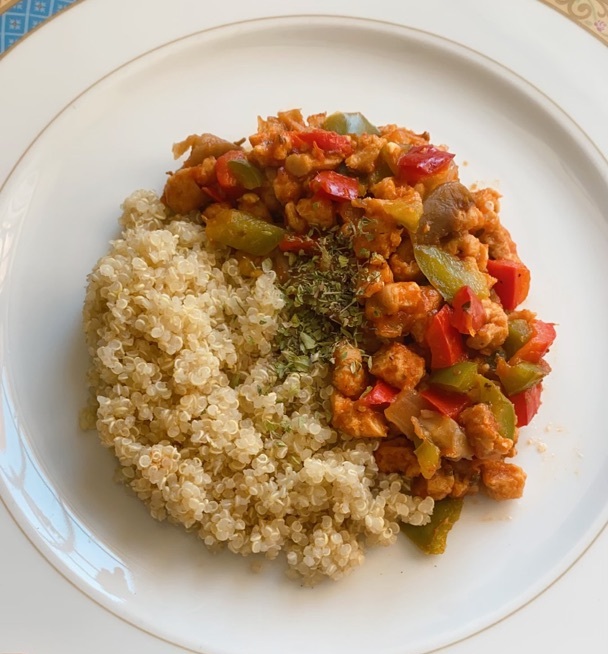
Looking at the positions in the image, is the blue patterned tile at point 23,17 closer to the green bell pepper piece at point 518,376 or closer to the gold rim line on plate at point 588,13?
the gold rim line on plate at point 588,13

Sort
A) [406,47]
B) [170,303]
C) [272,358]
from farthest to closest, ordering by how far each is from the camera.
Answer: [406,47]
[272,358]
[170,303]

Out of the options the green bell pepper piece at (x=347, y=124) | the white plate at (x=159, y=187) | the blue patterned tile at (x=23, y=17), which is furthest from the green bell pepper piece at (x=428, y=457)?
the blue patterned tile at (x=23, y=17)

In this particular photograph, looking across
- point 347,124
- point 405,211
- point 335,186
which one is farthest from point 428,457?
point 347,124

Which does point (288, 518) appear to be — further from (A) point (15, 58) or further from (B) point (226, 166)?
(A) point (15, 58)

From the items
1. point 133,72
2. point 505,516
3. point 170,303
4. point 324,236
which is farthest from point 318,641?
point 133,72

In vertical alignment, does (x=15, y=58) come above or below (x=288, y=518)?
above
